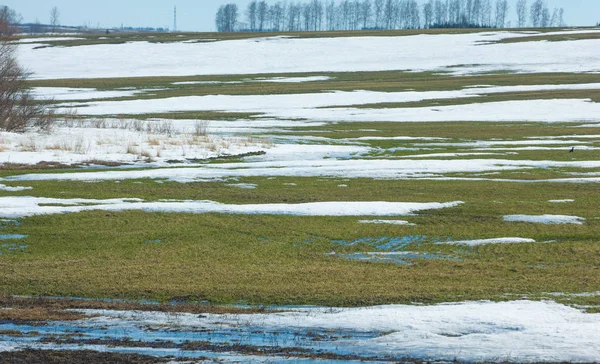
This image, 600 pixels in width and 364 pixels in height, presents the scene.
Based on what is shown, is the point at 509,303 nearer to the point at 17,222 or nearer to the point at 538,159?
the point at 17,222

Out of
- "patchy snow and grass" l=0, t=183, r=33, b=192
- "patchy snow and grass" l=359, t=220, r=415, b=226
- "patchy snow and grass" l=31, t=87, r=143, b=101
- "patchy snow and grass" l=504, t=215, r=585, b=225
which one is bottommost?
"patchy snow and grass" l=31, t=87, r=143, b=101

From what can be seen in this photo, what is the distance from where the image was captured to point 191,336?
10.5 meters

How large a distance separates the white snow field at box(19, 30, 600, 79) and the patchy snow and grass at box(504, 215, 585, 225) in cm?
7337

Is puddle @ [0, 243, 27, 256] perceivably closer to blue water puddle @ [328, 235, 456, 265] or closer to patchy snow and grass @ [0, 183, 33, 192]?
blue water puddle @ [328, 235, 456, 265]

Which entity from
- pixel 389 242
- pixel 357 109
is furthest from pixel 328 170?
pixel 357 109

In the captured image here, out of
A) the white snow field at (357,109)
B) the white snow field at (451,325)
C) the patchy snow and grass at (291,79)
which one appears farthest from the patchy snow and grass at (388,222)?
the patchy snow and grass at (291,79)

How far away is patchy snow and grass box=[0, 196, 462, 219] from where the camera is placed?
19844mm

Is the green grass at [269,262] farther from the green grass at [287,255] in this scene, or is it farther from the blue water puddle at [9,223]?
the blue water puddle at [9,223]

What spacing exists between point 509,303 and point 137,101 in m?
58.3

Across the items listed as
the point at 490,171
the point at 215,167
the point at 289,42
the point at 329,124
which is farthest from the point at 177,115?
the point at 289,42

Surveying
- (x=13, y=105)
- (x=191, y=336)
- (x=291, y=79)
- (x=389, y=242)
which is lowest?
(x=389, y=242)

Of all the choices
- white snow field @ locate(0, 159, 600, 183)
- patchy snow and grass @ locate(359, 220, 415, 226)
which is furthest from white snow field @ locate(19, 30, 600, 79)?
patchy snow and grass @ locate(359, 220, 415, 226)

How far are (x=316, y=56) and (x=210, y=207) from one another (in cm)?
9796

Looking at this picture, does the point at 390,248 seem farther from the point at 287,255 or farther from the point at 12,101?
the point at 12,101
